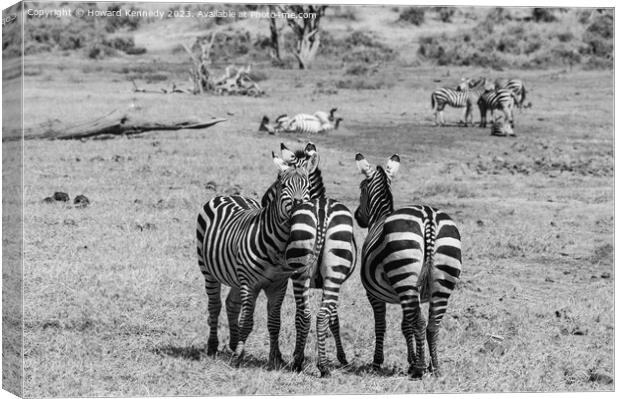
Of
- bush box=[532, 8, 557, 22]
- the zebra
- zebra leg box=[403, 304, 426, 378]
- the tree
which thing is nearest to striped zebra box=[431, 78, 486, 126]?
the zebra

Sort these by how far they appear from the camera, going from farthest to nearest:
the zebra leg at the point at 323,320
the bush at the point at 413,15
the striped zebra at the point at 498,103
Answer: the striped zebra at the point at 498,103, the bush at the point at 413,15, the zebra leg at the point at 323,320

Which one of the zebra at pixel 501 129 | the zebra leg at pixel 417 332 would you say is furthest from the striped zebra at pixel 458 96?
the zebra leg at pixel 417 332

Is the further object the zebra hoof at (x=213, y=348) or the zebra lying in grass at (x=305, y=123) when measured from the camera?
the zebra lying in grass at (x=305, y=123)

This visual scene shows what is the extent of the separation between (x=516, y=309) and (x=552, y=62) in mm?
7444

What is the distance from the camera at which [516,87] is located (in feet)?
67.6

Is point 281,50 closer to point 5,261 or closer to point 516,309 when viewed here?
point 516,309

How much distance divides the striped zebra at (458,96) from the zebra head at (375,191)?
444 inches

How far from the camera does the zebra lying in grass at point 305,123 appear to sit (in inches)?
839

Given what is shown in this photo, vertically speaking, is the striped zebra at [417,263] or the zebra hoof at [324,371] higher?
the striped zebra at [417,263]

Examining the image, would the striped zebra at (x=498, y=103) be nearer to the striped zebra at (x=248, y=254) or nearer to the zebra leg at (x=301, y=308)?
the striped zebra at (x=248, y=254)

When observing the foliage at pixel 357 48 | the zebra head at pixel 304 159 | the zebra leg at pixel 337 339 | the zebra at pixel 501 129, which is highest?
the foliage at pixel 357 48

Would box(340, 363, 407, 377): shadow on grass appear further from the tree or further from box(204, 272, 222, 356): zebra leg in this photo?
the tree

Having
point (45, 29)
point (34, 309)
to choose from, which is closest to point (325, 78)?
point (45, 29)

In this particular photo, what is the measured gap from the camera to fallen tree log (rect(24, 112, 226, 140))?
19.5 m
